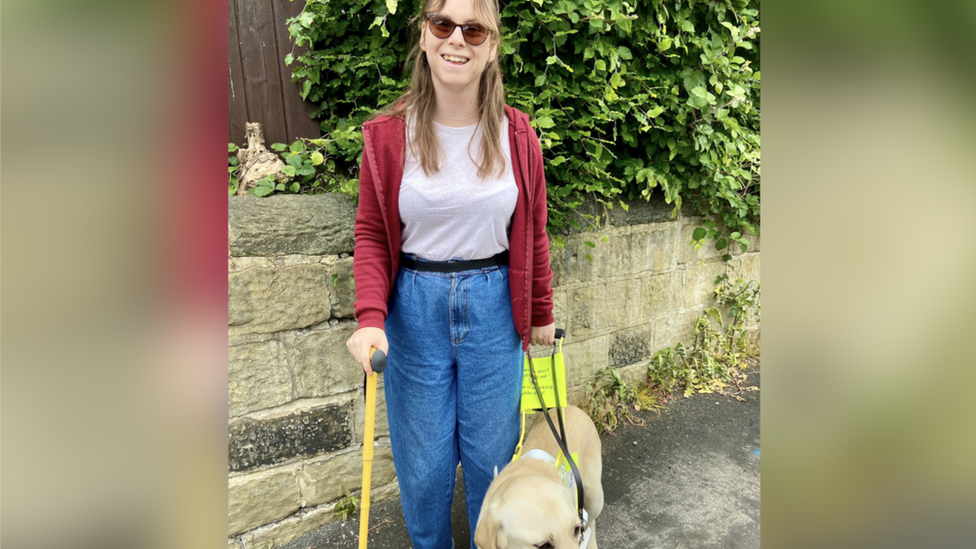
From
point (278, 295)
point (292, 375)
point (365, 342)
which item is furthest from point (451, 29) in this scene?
point (292, 375)

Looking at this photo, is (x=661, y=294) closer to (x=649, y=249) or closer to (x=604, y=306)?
(x=649, y=249)

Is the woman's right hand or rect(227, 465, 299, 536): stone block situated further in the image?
rect(227, 465, 299, 536): stone block

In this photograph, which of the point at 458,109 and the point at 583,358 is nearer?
the point at 458,109

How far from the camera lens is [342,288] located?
249 cm

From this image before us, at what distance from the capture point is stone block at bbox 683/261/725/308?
4.00m

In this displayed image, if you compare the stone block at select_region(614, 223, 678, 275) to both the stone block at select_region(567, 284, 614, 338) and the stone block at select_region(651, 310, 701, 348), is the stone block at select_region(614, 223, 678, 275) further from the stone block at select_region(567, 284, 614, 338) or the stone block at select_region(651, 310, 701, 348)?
the stone block at select_region(651, 310, 701, 348)

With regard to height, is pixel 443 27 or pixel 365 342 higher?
pixel 443 27

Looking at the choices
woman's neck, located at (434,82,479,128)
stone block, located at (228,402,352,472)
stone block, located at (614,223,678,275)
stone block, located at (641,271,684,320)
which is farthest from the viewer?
stone block, located at (641,271,684,320)

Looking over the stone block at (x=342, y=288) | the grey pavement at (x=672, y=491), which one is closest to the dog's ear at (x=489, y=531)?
the grey pavement at (x=672, y=491)

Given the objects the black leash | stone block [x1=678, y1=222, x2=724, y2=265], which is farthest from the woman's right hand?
stone block [x1=678, y1=222, x2=724, y2=265]

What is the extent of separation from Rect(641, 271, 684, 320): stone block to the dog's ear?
7.47 ft

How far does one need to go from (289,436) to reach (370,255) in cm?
113

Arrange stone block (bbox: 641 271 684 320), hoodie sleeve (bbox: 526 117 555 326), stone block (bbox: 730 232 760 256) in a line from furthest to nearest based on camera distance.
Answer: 1. stone block (bbox: 730 232 760 256)
2. stone block (bbox: 641 271 684 320)
3. hoodie sleeve (bbox: 526 117 555 326)

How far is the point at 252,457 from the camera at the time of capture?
2395 mm
